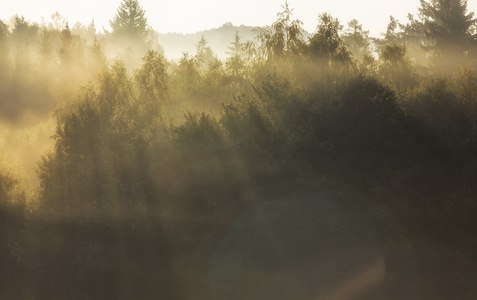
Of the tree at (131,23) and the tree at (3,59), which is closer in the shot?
the tree at (3,59)

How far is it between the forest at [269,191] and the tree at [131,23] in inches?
1963

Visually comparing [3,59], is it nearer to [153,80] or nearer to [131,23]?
[131,23]

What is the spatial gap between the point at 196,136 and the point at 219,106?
419 cm

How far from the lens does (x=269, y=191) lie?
67.3 ft

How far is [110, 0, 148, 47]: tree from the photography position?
73312 millimetres

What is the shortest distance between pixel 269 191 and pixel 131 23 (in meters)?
60.8

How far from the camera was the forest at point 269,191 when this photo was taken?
18281mm

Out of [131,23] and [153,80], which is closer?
[153,80]


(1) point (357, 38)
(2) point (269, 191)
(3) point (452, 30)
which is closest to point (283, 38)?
(2) point (269, 191)

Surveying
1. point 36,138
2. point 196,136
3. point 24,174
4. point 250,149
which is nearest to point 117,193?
point 196,136

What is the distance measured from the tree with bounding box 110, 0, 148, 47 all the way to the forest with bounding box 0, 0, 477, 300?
1963 inches

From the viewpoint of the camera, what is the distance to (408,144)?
1988 centimetres

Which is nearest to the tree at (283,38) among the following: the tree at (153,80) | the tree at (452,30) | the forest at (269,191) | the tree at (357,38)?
the forest at (269,191)

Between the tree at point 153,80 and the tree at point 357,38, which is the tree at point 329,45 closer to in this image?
the tree at point 153,80
